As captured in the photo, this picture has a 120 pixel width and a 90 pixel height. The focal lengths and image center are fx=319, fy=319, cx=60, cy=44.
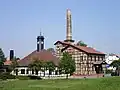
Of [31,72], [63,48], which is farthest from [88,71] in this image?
[31,72]

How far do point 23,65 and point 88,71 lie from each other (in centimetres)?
1730

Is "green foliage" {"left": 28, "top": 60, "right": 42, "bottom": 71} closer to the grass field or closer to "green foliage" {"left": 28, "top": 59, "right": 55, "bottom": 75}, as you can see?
"green foliage" {"left": 28, "top": 59, "right": 55, "bottom": 75}

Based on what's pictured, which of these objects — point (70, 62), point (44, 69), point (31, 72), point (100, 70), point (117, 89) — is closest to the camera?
point (117, 89)

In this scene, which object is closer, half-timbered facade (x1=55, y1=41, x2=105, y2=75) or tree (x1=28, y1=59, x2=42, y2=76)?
tree (x1=28, y1=59, x2=42, y2=76)

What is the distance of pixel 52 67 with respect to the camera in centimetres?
7050

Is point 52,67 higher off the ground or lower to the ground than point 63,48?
lower

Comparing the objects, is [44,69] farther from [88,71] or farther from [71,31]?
[71,31]

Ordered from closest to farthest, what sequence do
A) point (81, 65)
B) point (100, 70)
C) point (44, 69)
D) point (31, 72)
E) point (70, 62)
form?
point (70, 62)
point (44, 69)
point (31, 72)
point (81, 65)
point (100, 70)

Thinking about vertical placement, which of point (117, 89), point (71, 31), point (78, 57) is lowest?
point (117, 89)

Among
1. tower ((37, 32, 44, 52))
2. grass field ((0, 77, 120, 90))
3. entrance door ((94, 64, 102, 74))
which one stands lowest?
grass field ((0, 77, 120, 90))

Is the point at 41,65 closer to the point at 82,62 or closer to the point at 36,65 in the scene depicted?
the point at 36,65

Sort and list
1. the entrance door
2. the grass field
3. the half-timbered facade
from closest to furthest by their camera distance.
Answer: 1. the grass field
2. the half-timbered facade
3. the entrance door

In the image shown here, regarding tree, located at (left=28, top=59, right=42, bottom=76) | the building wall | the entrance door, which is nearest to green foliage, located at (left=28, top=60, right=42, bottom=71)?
tree, located at (left=28, top=59, right=42, bottom=76)

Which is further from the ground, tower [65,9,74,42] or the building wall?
tower [65,9,74,42]
